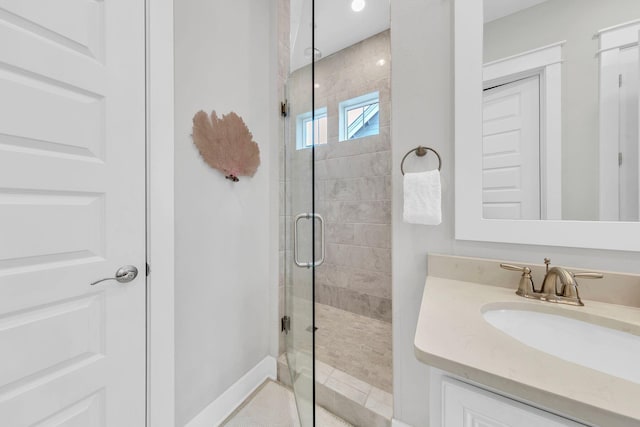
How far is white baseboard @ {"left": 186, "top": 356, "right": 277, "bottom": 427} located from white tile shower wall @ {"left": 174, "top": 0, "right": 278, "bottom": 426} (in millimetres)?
30

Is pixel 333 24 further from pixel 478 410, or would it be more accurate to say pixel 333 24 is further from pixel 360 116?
pixel 478 410

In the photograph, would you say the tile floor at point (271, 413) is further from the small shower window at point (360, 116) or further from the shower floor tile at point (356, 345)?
the small shower window at point (360, 116)

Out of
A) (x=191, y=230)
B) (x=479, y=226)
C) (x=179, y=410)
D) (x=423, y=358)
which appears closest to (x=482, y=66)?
(x=479, y=226)

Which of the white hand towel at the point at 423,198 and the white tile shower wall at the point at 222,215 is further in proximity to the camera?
the white tile shower wall at the point at 222,215

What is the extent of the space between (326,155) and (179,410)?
2078 millimetres

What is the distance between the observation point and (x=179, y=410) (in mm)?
1144

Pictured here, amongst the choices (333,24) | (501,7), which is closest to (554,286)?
(501,7)

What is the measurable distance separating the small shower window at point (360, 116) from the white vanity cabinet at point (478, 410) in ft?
6.41

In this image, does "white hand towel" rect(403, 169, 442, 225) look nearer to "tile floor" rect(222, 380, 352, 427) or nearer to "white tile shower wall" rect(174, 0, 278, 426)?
"white tile shower wall" rect(174, 0, 278, 426)

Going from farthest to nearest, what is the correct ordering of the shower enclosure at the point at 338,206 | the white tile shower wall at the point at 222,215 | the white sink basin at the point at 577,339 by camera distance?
1. the shower enclosure at the point at 338,206
2. the white tile shower wall at the point at 222,215
3. the white sink basin at the point at 577,339

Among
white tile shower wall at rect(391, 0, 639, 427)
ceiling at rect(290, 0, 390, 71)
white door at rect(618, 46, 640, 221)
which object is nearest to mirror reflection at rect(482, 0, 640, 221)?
white door at rect(618, 46, 640, 221)

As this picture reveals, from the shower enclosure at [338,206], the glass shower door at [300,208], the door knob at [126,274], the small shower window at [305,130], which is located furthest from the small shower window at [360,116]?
the door knob at [126,274]

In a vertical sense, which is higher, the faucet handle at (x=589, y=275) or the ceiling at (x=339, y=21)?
the ceiling at (x=339, y=21)

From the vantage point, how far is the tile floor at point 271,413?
1300 mm
